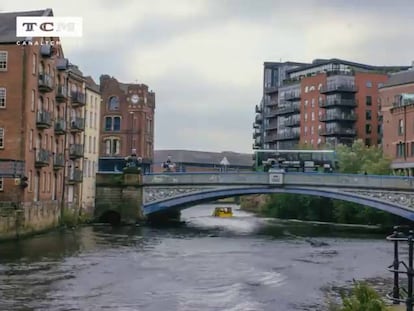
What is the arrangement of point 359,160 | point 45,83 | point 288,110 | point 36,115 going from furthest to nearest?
point 288,110 < point 359,160 < point 45,83 < point 36,115

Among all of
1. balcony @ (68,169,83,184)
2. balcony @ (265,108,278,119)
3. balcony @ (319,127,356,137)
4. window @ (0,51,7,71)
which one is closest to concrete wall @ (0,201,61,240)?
balcony @ (68,169,83,184)

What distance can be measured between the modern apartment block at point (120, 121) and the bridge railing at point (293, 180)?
31.2 m

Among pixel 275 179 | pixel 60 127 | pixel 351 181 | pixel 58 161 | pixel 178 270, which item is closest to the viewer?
pixel 178 270

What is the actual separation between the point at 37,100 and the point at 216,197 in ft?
70.1

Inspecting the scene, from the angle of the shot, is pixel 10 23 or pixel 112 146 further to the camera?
pixel 112 146

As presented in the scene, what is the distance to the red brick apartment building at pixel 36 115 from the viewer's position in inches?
2151

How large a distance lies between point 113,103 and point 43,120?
48224mm

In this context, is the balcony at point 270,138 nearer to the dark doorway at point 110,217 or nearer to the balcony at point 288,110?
the balcony at point 288,110

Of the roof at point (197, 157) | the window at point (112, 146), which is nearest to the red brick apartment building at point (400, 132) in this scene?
the window at point (112, 146)

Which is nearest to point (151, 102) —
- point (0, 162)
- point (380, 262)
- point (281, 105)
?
point (281, 105)

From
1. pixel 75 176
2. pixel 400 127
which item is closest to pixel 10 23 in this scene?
pixel 75 176

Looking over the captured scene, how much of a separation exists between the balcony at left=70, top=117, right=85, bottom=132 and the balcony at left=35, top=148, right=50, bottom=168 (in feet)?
33.8

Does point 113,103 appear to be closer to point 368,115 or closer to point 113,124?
point 113,124

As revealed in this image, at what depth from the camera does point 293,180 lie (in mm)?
68562
